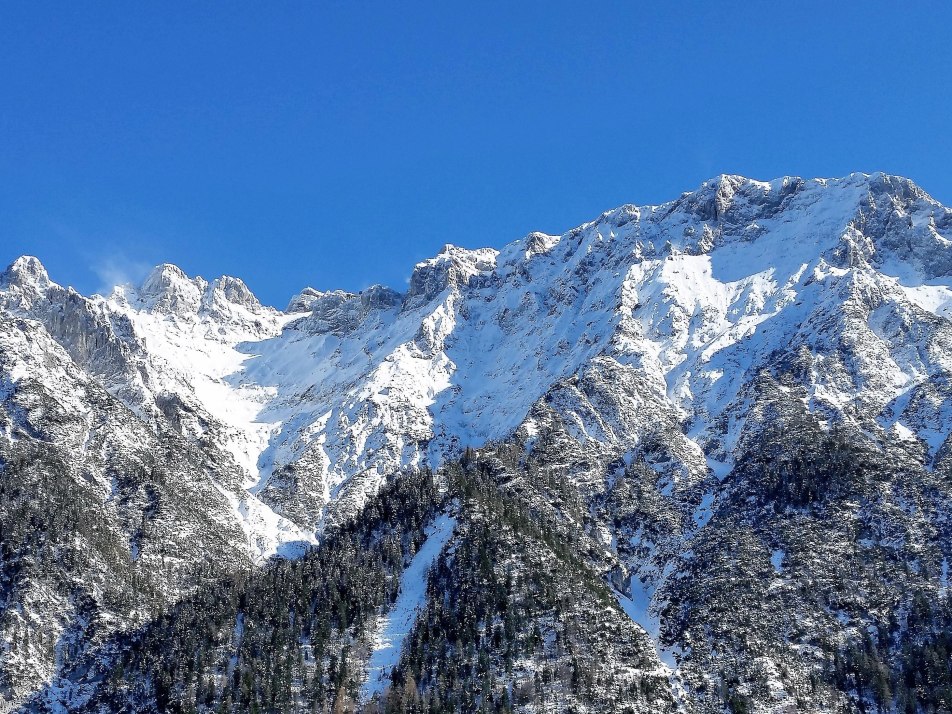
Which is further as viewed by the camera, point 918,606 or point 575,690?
point 918,606

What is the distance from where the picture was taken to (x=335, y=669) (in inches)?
7234

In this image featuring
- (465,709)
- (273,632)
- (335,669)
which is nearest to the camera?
(465,709)

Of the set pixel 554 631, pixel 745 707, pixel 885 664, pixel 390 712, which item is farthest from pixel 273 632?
pixel 885 664

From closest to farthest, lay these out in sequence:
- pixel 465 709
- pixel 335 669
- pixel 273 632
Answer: pixel 465 709 → pixel 335 669 → pixel 273 632

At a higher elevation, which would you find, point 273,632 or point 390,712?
point 273,632

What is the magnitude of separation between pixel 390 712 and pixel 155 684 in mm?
54537

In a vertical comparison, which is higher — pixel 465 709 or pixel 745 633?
pixel 745 633

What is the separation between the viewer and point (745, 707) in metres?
182

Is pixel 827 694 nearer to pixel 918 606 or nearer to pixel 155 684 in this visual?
pixel 918 606

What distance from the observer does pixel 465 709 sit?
172 m

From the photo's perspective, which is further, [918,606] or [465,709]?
[918,606]

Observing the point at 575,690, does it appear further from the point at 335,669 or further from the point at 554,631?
the point at 335,669

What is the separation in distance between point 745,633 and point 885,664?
27.7 meters

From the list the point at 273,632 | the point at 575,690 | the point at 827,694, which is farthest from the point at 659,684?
the point at 273,632
